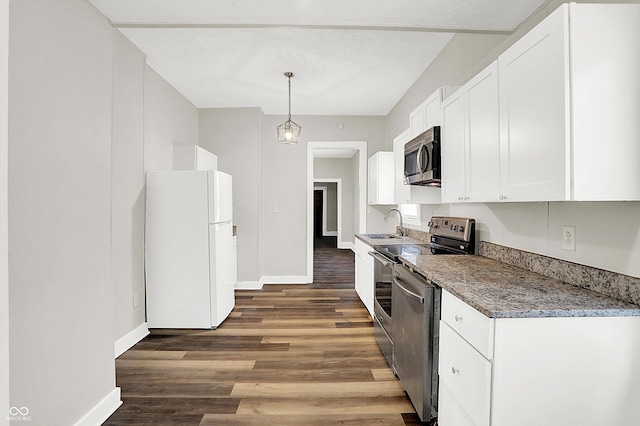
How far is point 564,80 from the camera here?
111 cm

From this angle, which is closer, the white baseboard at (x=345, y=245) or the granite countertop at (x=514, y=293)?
the granite countertop at (x=514, y=293)

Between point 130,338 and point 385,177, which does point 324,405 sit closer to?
point 130,338

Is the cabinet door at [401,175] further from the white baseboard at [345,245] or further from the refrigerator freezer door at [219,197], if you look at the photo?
the white baseboard at [345,245]

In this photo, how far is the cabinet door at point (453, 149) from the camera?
6.22 feet

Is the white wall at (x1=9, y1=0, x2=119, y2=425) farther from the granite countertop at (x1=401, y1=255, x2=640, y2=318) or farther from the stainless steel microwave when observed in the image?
the stainless steel microwave

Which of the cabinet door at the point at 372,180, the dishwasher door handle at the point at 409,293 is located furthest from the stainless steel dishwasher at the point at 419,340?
the cabinet door at the point at 372,180

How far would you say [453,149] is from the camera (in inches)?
79.0

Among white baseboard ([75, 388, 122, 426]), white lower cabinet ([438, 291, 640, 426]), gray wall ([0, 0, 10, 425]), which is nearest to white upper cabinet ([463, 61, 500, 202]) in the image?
white lower cabinet ([438, 291, 640, 426])

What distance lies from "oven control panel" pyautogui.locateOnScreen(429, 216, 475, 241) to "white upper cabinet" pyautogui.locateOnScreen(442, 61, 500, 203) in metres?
0.33

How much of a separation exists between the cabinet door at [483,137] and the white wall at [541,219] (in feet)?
1.06

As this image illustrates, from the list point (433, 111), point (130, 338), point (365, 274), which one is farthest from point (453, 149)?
point (130, 338)

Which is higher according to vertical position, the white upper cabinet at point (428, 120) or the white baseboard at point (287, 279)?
the white upper cabinet at point (428, 120)

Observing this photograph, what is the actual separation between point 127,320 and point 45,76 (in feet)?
6.99

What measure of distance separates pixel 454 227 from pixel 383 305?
869 millimetres
